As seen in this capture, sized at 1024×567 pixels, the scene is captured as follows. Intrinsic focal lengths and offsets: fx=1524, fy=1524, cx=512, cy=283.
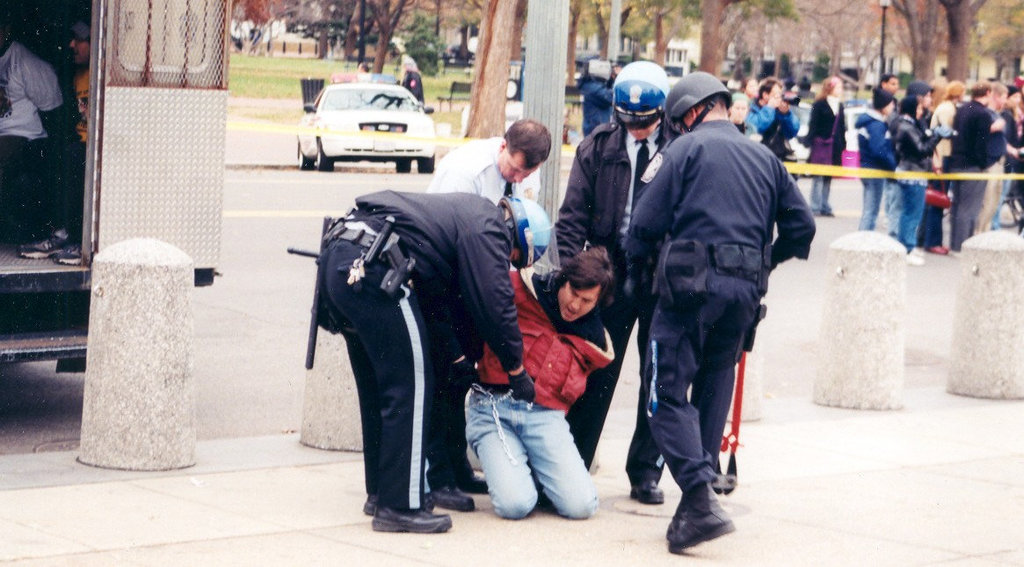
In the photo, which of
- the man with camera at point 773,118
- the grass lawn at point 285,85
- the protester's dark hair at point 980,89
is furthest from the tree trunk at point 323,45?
the protester's dark hair at point 980,89

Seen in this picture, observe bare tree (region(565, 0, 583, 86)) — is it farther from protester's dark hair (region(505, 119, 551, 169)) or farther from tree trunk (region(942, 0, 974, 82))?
protester's dark hair (region(505, 119, 551, 169))

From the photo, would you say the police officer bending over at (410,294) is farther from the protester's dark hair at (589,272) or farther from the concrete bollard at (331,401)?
the concrete bollard at (331,401)

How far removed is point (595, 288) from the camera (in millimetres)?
5859

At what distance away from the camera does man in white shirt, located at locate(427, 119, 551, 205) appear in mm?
5863

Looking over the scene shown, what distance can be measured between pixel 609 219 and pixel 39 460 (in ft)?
8.67

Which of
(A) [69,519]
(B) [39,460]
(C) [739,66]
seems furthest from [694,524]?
(C) [739,66]

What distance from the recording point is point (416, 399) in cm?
544

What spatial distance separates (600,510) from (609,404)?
A: 461 millimetres

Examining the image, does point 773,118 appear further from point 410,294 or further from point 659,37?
point 659,37

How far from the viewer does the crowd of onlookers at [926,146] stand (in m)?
15.4

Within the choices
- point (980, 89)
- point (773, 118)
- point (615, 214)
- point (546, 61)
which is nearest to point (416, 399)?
point (615, 214)

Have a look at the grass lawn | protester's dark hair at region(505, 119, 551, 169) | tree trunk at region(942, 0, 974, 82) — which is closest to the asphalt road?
protester's dark hair at region(505, 119, 551, 169)

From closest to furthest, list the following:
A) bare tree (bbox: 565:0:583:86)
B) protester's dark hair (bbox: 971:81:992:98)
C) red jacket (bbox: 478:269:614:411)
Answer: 1. red jacket (bbox: 478:269:614:411)
2. protester's dark hair (bbox: 971:81:992:98)
3. bare tree (bbox: 565:0:583:86)

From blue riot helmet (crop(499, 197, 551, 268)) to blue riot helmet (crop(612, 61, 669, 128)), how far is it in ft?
2.26
